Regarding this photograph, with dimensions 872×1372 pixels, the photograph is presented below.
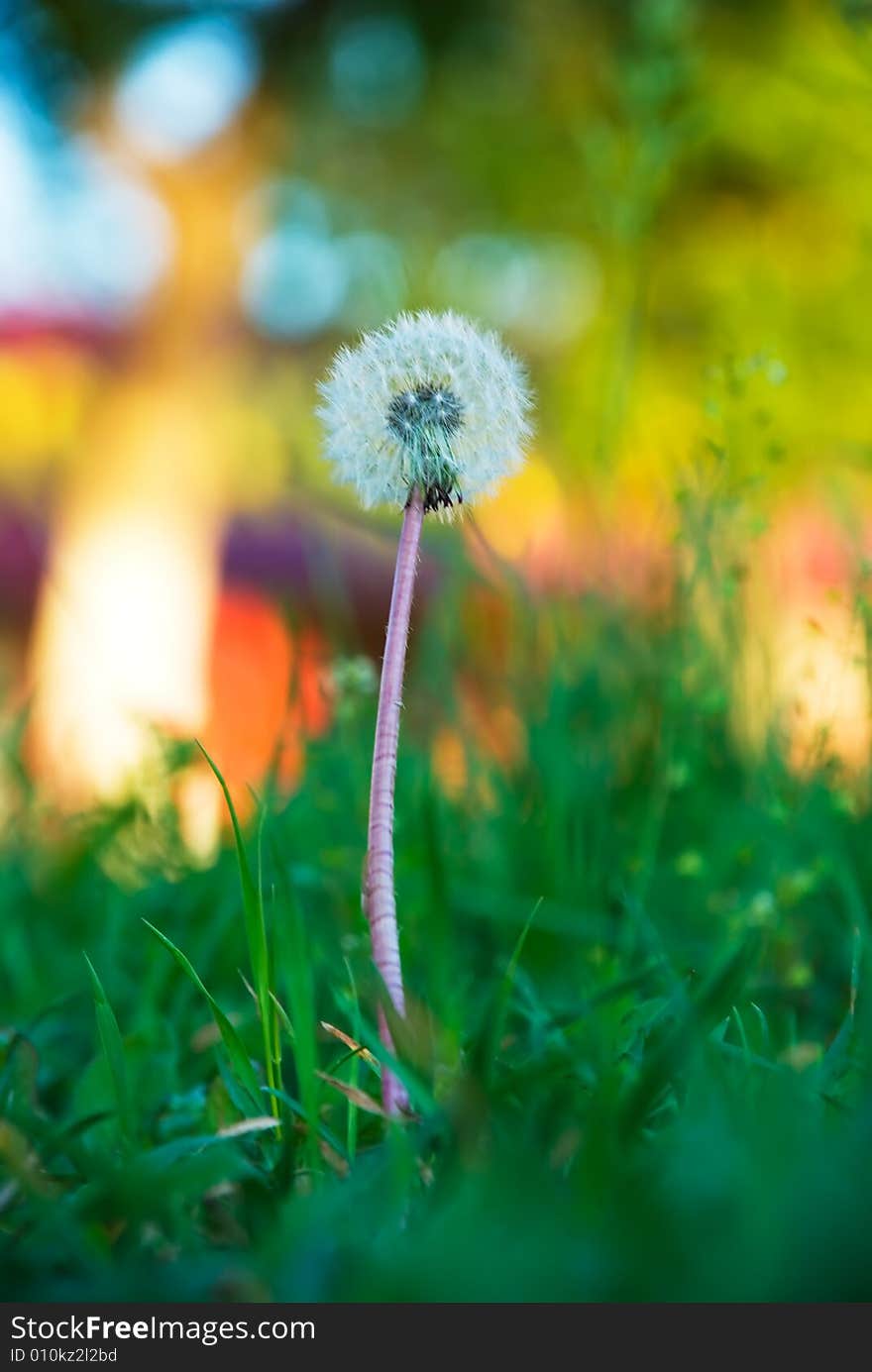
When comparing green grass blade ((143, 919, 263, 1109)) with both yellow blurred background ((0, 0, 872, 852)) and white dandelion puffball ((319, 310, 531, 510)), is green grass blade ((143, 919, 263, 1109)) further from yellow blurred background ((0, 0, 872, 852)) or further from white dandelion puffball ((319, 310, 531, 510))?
yellow blurred background ((0, 0, 872, 852))

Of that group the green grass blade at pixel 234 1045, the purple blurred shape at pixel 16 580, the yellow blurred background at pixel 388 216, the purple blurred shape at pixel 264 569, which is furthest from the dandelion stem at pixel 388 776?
the purple blurred shape at pixel 16 580

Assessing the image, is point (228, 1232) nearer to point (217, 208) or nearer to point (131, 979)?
point (131, 979)

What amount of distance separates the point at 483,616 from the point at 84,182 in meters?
6.64

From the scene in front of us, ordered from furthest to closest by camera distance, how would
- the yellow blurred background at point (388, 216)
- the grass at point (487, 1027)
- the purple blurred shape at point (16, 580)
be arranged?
the purple blurred shape at point (16, 580) → the yellow blurred background at point (388, 216) → the grass at point (487, 1027)

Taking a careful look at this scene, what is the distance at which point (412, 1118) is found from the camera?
773 mm

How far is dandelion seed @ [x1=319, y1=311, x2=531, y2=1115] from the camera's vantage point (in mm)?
727

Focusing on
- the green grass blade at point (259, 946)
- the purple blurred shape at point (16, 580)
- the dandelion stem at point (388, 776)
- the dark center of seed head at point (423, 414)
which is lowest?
the green grass blade at point (259, 946)

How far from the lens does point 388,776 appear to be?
28.6 inches

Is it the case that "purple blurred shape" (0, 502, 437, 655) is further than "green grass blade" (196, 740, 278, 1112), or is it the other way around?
"purple blurred shape" (0, 502, 437, 655)

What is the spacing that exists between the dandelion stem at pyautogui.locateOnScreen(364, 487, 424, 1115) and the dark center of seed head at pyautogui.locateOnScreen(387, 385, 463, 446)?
5 cm

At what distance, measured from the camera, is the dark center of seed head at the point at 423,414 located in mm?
756

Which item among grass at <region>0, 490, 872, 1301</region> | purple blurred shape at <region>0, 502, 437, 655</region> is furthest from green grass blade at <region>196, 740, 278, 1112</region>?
purple blurred shape at <region>0, 502, 437, 655</region>

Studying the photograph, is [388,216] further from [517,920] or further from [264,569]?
[264,569]

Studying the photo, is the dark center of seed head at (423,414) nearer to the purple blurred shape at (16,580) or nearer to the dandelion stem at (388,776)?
the dandelion stem at (388,776)
